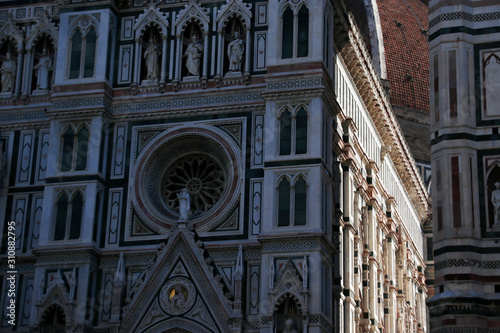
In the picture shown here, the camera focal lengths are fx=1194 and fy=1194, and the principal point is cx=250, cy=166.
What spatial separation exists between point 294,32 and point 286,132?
10.0 feet

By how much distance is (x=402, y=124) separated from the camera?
219ft

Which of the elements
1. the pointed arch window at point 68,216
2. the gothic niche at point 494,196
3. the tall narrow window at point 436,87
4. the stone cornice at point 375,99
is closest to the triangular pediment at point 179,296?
the pointed arch window at point 68,216

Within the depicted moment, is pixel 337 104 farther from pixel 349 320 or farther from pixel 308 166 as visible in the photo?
pixel 349 320

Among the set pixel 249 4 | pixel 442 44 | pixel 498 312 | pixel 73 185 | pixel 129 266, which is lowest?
pixel 498 312

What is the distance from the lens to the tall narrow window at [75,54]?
115 feet

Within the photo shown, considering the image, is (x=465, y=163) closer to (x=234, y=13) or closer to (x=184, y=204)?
(x=184, y=204)

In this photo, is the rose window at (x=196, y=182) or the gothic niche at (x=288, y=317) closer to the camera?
the gothic niche at (x=288, y=317)

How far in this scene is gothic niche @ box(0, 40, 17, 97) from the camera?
36.1 m

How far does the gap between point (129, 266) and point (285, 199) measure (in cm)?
481

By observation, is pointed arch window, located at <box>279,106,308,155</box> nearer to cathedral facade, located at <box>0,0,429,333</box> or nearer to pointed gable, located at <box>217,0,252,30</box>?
cathedral facade, located at <box>0,0,429,333</box>

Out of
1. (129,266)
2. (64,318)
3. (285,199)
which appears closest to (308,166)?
(285,199)

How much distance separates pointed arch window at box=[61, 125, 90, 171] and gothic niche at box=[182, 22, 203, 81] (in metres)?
3.38

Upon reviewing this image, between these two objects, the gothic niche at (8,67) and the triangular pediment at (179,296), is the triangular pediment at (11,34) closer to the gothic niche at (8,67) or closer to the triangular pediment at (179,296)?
the gothic niche at (8,67)

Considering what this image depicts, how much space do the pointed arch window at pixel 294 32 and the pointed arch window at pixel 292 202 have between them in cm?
374
